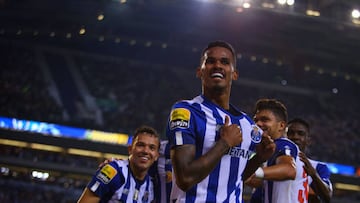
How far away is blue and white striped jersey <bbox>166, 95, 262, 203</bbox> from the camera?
9.44 feet

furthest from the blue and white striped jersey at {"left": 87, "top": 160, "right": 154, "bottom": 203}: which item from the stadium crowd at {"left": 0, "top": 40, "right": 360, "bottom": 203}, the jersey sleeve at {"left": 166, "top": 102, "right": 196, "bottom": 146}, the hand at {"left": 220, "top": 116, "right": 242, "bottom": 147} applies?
the stadium crowd at {"left": 0, "top": 40, "right": 360, "bottom": 203}

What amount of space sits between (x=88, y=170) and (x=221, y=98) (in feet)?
69.2

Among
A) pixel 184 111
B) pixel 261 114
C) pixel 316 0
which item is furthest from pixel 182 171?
pixel 316 0

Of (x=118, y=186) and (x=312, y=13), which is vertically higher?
(x=312, y=13)

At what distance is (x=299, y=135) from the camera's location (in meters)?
5.14

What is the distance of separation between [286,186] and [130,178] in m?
1.46

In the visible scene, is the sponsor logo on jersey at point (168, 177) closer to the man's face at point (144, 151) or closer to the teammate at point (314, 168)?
the man's face at point (144, 151)

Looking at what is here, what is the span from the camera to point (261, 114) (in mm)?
4219

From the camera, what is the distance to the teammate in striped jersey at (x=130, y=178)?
434 centimetres

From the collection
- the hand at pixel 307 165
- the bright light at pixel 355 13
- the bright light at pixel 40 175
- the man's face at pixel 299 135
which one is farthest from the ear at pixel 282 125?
the bright light at pixel 355 13

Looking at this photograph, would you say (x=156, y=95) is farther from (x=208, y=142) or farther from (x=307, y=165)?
(x=208, y=142)

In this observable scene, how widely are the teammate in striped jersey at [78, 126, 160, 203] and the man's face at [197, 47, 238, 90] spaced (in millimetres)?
1612

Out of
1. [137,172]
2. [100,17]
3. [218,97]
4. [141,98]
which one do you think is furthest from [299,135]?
[141,98]

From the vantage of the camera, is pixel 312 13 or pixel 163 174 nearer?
pixel 163 174
